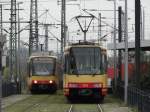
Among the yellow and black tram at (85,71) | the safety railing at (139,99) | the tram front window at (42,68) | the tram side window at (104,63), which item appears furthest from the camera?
the tram front window at (42,68)

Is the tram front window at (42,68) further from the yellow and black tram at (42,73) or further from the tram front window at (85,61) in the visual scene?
the tram front window at (85,61)

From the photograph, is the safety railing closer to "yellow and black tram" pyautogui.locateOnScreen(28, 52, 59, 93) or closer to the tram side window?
the tram side window

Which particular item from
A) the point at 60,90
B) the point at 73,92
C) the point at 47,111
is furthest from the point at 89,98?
the point at 60,90

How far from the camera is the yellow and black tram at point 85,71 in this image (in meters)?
35.6

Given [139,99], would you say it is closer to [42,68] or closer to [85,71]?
[85,71]

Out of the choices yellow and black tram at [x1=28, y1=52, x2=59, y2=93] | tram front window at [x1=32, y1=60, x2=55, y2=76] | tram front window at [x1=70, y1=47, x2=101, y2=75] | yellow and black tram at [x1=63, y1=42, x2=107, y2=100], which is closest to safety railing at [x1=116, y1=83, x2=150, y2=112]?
yellow and black tram at [x1=63, y1=42, x2=107, y2=100]

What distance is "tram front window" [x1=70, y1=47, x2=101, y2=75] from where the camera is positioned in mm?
35781

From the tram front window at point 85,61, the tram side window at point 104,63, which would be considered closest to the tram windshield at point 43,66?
the tram front window at point 85,61

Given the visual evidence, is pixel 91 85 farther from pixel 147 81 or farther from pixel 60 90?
pixel 60 90

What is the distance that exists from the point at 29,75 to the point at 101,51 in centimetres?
1442

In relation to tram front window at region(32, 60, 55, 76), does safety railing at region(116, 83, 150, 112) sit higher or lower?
lower

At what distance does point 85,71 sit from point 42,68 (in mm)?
14421

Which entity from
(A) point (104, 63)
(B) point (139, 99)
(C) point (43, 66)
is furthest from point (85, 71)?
(C) point (43, 66)

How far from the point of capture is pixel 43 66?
164ft
